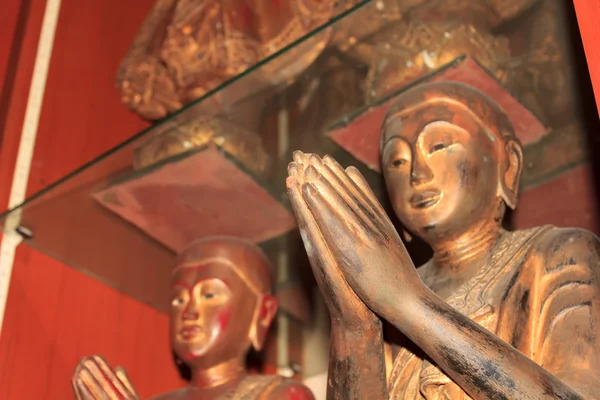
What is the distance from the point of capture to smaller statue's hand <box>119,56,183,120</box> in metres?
2.13

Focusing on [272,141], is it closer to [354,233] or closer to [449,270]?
[449,270]

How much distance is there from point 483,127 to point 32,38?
1.14 metres

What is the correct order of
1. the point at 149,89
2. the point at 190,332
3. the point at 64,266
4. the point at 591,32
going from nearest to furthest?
the point at 591,32 → the point at 190,332 → the point at 64,266 → the point at 149,89

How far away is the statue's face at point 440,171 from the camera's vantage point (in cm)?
145

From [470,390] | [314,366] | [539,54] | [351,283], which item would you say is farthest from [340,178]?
[314,366]

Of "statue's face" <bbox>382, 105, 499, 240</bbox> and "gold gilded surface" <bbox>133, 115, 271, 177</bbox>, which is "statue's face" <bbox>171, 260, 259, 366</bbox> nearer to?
"gold gilded surface" <bbox>133, 115, 271, 177</bbox>

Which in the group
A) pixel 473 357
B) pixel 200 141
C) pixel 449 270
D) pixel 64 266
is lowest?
pixel 473 357

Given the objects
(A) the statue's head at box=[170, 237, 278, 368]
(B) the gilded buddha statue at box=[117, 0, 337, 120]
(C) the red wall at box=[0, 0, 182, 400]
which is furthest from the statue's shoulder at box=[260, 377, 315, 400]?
(B) the gilded buddha statue at box=[117, 0, 337, 120]

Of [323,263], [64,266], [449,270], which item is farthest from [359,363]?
[64,266]

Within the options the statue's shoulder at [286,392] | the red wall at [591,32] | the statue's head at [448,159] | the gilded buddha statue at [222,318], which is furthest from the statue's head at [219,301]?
the red wall at [591,32]

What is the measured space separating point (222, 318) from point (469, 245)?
1.62 feet

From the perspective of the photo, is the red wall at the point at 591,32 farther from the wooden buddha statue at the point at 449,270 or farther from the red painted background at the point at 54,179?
the red painted background at the point at 54,179

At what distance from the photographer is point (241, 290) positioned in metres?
1.76

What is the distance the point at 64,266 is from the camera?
196 centimetres
